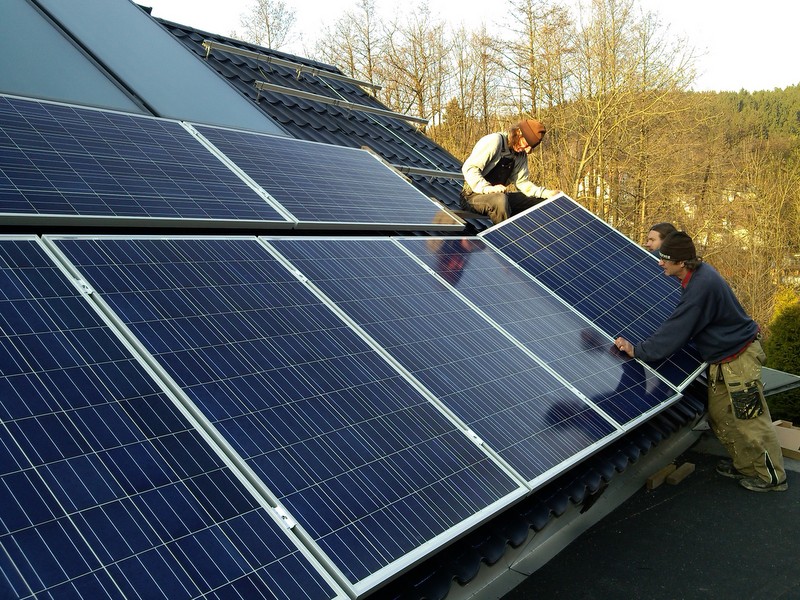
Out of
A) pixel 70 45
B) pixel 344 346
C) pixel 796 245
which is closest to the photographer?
pixel 344 346

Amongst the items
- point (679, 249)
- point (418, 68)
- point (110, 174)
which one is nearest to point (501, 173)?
point (679, 249)

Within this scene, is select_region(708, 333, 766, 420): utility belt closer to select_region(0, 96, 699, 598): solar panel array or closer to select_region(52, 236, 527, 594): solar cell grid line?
select_region(0, 96, 699, 598): solar panel array

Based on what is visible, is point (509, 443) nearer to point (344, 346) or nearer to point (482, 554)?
point (482, 554)

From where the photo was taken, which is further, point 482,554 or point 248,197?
point 248,197

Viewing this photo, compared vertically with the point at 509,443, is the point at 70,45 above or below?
above

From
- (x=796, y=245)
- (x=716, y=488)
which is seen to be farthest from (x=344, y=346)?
(x=796, y=245)

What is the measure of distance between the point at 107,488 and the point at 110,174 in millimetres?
2935

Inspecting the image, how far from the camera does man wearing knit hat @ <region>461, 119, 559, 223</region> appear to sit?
8.27 m

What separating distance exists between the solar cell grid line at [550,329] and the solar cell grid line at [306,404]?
5.02 ft

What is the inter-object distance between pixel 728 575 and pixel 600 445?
1.50 m

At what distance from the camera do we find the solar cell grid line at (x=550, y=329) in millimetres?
5180

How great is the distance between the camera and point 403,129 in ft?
40.5

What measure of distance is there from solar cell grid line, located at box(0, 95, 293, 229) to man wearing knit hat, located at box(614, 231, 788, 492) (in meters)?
3.60

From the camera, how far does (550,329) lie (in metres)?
5.67
